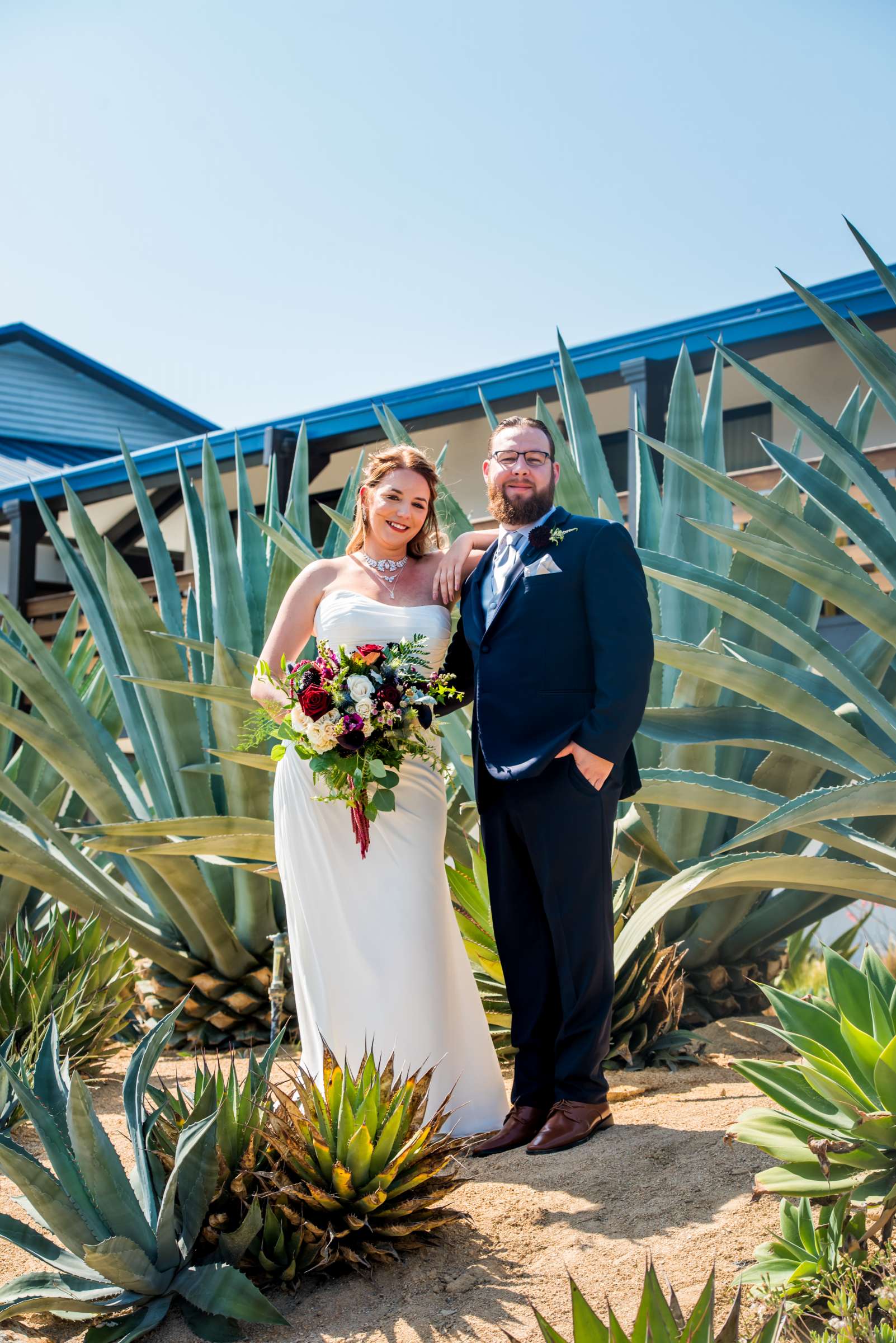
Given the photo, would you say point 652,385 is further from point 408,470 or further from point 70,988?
point 70,988

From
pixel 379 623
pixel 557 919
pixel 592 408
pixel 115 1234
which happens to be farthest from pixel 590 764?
pixel 592 408

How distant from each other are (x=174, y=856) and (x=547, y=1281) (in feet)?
7.25

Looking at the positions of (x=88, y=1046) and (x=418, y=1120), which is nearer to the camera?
(x=418, y=1120)

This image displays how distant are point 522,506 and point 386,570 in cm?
45

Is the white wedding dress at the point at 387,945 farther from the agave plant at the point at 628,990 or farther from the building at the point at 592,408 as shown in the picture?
the building at the point at 592,408

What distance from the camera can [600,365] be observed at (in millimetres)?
8367

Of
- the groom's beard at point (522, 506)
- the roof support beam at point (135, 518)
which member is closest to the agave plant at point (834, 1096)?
the groom's beard at point (522, 506)

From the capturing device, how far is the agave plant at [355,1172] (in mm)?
2143

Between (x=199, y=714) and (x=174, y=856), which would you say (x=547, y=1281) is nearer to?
(x=174, y=856)

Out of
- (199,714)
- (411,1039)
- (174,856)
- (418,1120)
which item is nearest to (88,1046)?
(174,856)

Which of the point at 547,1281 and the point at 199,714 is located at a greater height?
the point at 199,714

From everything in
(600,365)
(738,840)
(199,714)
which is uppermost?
(600,365)

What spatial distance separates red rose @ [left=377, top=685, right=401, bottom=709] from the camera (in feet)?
8.96

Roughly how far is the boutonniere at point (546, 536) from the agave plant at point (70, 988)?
196 centimetres
